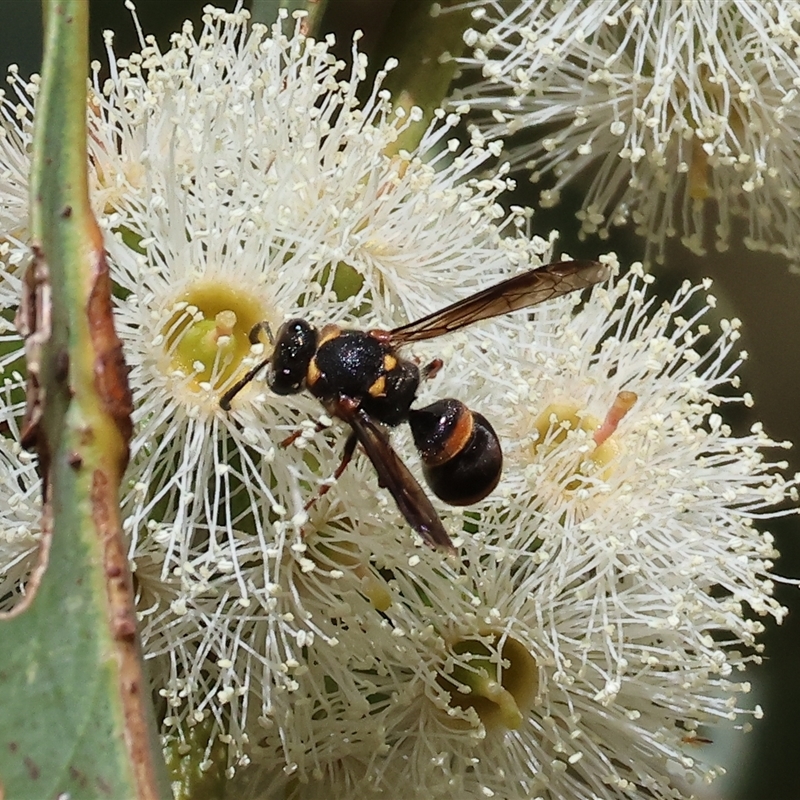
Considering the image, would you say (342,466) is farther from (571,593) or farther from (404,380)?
(571,593)

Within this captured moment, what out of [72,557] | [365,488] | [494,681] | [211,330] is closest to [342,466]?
[365,488]

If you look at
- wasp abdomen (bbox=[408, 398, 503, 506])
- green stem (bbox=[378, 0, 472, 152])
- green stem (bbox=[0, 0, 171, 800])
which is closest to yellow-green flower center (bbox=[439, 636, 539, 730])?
wasp abdomen (bbox=[408, 398, 503, 506])

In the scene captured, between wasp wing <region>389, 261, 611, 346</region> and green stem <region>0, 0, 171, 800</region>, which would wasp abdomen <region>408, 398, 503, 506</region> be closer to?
wasp wing <region>389, 261, 611, 346</region>

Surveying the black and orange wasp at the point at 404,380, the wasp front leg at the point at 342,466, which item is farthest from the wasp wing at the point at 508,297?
the wasp front leg at the point at 342,466

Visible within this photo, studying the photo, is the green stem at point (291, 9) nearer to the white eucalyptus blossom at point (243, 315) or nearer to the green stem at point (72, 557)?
the white eucalyptus blossom at point (243, 315)

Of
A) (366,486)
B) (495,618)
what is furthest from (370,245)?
(495,618)

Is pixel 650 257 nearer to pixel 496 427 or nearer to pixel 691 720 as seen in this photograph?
pixel 496 427
